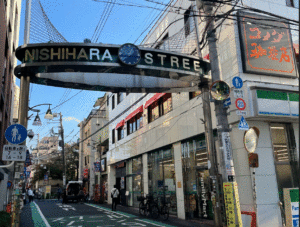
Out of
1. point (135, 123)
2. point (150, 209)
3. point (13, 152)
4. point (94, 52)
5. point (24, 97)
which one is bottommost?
point (150, 209)

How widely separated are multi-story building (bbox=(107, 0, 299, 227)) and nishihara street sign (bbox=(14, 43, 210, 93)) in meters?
1.20

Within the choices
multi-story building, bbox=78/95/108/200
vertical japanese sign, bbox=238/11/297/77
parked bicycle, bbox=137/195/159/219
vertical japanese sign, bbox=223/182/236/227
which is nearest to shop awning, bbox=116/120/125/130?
multi-story building, bbox=78/95/108/200

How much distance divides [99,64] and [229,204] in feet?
20.1

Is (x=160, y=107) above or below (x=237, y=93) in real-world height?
above

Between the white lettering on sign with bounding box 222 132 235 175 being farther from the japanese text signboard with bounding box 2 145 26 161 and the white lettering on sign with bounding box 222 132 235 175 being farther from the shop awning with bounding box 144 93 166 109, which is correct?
the shop awning with bounding box 144 93 166 109

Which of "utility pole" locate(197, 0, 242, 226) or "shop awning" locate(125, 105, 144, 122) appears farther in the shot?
"shop awning" locate(125, 105, 144, 122)

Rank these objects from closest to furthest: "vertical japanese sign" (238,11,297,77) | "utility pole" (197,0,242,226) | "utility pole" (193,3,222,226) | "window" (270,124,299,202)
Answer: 1. "utility pole" (197,0,242,226)
2. "utility pole" (193,3,222,226)
3. "window" (270,124,299,202)
4. "vertical japanese sign" (238,11,297,77)

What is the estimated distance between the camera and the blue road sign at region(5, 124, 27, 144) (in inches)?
287

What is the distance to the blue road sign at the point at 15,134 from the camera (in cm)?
728

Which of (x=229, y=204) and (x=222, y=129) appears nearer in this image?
(x=229, y=204)

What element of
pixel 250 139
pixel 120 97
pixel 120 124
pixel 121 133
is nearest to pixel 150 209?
pixel 250 139

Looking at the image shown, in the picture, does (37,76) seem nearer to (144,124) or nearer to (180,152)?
(180,152)

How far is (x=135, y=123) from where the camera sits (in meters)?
22.0

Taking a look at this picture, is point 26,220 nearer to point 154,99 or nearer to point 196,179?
point 196,179
